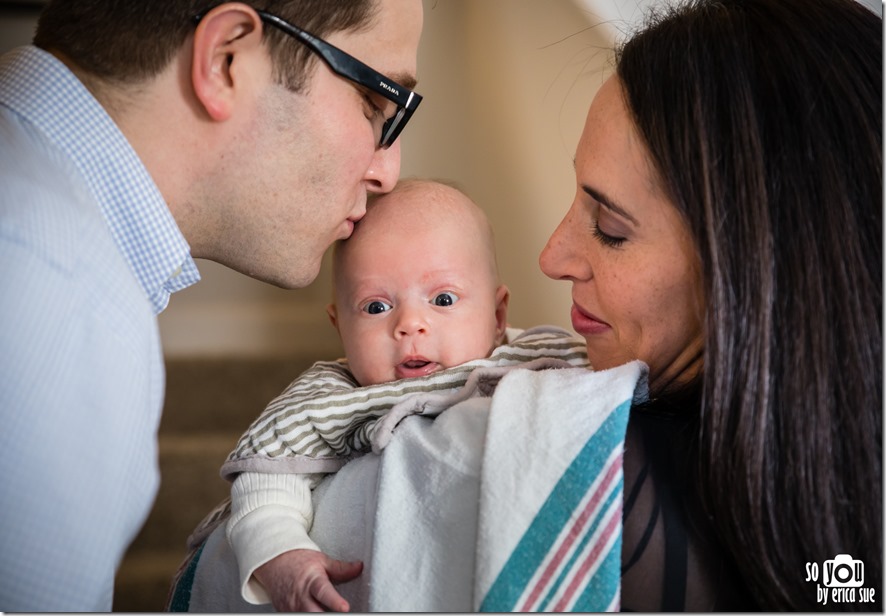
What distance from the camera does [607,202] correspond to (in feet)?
4.26

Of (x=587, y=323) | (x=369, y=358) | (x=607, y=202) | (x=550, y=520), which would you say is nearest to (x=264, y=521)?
(x=369, y=358)

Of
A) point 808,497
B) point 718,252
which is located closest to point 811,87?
point 718,252

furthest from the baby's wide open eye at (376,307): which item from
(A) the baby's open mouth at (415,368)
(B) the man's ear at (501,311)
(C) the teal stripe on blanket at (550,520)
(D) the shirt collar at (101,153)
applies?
(C) the teal stripe on blanket at (550,520)

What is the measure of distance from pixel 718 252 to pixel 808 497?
315 millimetres

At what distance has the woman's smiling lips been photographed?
4.57 ft

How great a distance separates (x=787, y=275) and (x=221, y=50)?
2.92 feet

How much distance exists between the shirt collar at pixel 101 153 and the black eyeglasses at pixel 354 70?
23 cm

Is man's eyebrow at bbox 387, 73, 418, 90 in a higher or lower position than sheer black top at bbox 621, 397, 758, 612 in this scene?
higher

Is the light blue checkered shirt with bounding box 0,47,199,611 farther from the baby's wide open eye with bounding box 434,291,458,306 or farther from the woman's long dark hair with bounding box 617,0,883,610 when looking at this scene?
the woman's long dark hair with bounding box 617,0,883,610

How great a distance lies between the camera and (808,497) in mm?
1077

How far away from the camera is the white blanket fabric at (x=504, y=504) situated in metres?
1.07

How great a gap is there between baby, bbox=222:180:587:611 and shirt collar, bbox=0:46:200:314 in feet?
1.05

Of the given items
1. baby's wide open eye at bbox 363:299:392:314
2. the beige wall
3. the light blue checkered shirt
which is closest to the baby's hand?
the light blue checkered shirt

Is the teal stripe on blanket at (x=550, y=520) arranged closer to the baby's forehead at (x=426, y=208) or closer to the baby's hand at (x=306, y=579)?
the baby's hand at (x=306, y=579)
